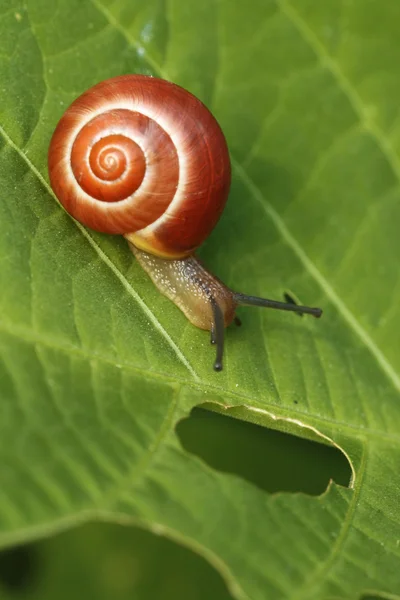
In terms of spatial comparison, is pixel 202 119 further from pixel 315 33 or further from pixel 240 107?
pixel 315 33

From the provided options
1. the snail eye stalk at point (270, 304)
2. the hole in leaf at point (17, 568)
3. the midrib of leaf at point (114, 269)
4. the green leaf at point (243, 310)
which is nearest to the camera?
the green leaf at point (243, 310)

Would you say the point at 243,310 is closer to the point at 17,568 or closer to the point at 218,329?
the point at 218,329

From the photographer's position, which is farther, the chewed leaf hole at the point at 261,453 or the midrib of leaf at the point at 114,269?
the chewed leaf hole at the point at 261,453

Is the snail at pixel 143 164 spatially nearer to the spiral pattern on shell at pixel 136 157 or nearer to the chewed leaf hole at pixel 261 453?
the spiral pattern on shell at pixel 136 157

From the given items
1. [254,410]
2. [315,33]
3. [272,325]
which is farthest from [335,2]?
[254,410]

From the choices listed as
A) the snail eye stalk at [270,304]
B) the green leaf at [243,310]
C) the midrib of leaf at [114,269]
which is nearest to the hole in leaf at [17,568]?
the green leaf at [243,310]

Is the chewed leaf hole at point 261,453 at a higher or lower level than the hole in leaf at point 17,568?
higher

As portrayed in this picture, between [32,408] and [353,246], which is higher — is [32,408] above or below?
below
